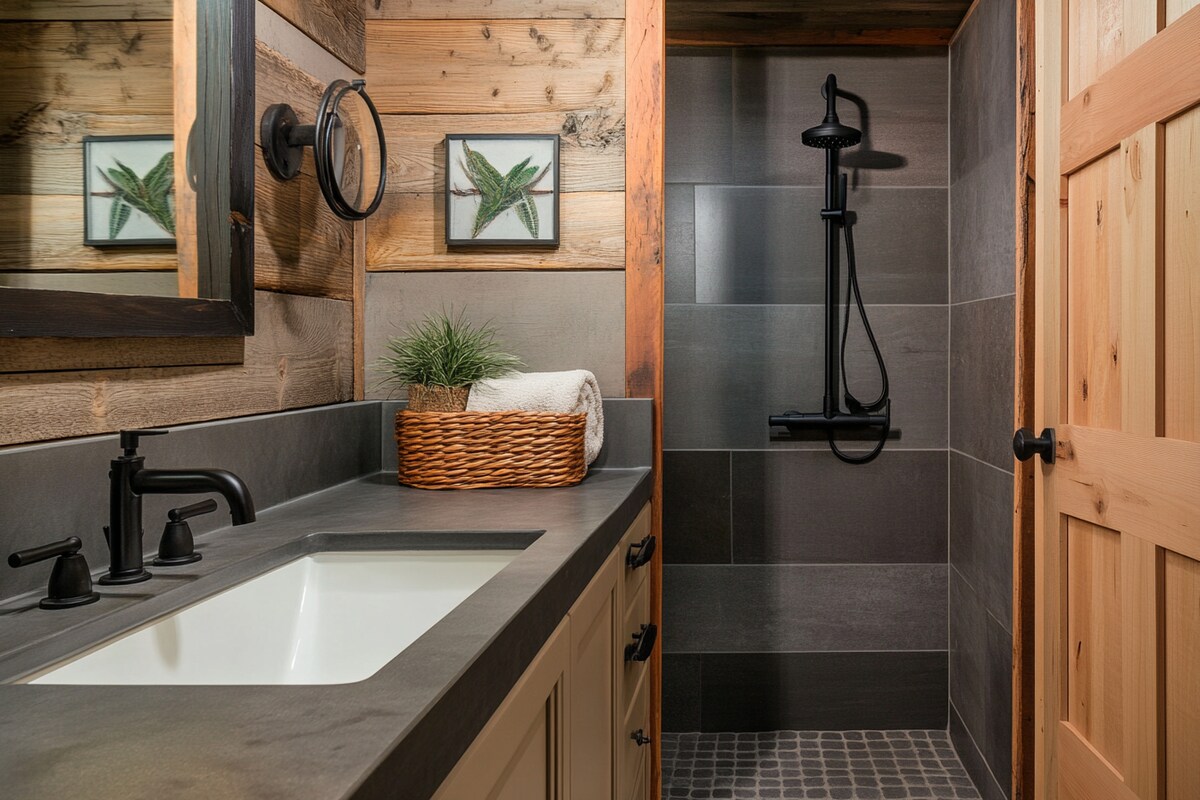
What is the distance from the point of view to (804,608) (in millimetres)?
2801

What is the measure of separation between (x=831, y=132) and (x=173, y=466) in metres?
2.01

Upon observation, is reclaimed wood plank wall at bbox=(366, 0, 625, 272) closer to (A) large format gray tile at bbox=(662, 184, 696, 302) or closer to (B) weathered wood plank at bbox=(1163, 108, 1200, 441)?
(A) large format gray tile at bbox=(662, 184, 696, 302)

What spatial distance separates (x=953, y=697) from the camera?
8.94 feet

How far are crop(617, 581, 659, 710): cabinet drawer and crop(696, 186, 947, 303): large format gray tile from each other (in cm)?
123

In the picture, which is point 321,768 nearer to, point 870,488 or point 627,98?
point 627,98

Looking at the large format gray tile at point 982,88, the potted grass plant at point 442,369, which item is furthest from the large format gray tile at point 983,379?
the potted grass plant at point 442,369

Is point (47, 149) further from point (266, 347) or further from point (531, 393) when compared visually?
point (531, 393)

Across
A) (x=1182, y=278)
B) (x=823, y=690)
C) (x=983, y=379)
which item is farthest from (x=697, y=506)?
(x=1182, y=278)

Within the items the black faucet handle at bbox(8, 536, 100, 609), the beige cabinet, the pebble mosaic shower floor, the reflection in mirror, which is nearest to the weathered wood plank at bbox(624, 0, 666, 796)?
the beige cabinet

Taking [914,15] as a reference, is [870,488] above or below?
below

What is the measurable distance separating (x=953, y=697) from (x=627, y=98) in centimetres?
203

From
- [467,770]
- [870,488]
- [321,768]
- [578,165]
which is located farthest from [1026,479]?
[321,768]

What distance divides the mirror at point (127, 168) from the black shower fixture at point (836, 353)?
176cm

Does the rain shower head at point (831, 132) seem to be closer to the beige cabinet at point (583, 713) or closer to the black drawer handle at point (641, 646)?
the beige cabinet at point (583, 713)
